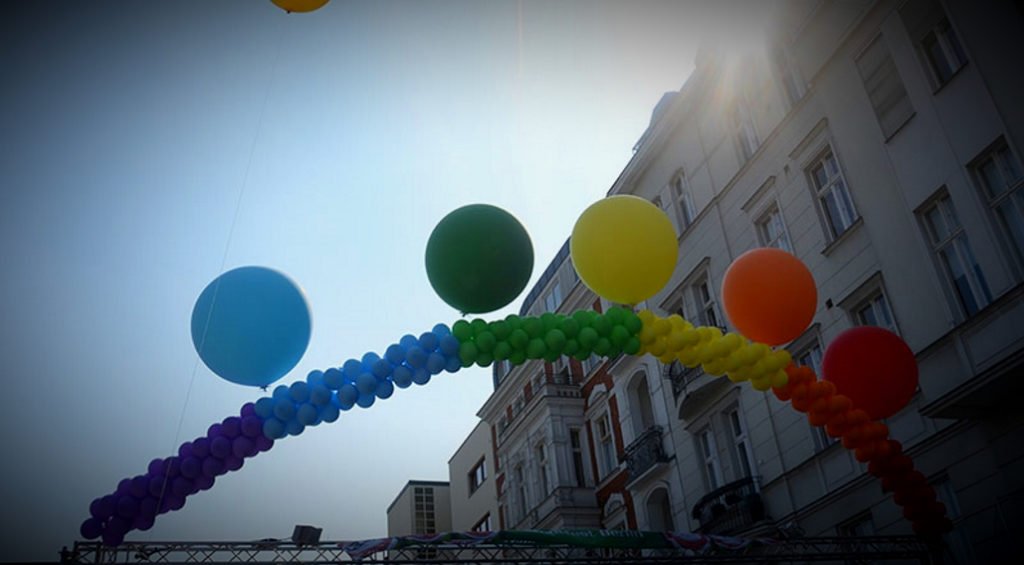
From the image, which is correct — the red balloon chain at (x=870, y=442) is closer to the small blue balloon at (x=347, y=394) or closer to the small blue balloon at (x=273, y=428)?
the small blue balloon at (x=347, y=394)

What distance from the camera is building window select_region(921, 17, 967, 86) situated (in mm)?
12680

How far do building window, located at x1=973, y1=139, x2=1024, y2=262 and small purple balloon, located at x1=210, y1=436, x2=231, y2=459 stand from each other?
10502 millimetres

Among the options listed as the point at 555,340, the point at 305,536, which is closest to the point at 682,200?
the point at 555,340

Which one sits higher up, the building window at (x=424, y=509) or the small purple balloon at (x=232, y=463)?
the building window at (x=424, y=509)

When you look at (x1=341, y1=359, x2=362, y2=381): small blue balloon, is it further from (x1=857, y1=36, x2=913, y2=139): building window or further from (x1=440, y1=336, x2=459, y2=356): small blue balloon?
(x1=857, y1=36, x2=913, y2=139): building window

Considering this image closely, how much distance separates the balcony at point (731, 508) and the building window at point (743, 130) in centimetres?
700

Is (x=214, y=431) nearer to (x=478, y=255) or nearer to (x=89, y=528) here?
(x=89, y=528)

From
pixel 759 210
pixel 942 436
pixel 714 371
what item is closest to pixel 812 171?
pixel 759 210

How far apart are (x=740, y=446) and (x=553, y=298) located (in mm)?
14238

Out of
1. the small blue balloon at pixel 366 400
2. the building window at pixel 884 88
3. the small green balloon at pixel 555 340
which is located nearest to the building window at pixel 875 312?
the building window at pixel 884 88

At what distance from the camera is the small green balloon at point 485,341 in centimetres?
1022

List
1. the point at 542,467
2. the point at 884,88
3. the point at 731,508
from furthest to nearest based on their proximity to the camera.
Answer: the point at 542,467 → the point at 731,508 → the point at 884,88

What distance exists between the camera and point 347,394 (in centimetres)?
1009

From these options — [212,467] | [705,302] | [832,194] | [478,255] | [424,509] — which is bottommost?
[212,467]
